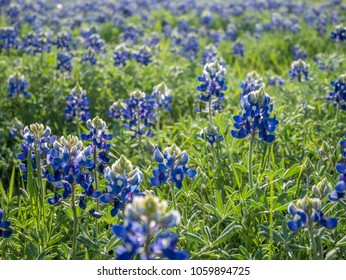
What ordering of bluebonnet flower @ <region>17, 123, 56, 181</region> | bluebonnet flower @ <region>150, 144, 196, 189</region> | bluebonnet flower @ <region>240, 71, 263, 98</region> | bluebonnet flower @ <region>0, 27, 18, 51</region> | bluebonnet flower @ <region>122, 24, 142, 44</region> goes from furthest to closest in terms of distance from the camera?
bluebonnet flower @ <region>122, 24, 142, 44</region>
bluebonnet flower @ <region>0, 27, 18, 51</region>
bluebonnet flower @ <region>240, 71, 263, 98</region>
bluebonnet flower @ <region>17, 123, 56, 181</region>
bluebonnet flower @ <region>150, 144, 196, 189</region>

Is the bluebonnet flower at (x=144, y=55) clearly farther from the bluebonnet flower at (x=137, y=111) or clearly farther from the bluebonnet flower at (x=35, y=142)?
the bluebonnet flower at (x=35, y=142)

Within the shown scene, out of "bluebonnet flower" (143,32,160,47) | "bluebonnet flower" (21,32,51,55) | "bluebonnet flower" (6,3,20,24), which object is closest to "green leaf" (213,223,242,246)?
"bluebonnet flower" (21,32,51,55)

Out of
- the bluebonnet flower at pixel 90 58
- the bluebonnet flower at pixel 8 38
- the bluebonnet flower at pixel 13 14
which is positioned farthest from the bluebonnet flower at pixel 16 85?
the bluebonnet flower at pixel 13 14

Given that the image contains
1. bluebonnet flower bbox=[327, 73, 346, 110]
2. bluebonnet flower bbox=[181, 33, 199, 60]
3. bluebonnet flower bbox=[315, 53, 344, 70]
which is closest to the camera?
bluebonnet flower bbox=[327, 73, 346, 110]

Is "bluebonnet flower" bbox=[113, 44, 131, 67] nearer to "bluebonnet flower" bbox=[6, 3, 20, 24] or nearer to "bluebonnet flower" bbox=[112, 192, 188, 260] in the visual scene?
"bluebonnet flower" bbox=[6, 3, 20, 24]

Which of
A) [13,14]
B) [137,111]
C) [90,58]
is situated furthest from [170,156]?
[13,14]

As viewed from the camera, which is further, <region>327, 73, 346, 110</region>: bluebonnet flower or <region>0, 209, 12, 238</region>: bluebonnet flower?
<region>327, 73, 346, 110</region>: bluebonnet flower
